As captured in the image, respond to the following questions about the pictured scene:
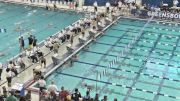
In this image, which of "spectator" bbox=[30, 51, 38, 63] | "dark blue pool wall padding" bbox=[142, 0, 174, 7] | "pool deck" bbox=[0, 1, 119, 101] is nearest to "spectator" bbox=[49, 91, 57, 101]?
"pool deck" bbox=[0, 1, 119, 101]

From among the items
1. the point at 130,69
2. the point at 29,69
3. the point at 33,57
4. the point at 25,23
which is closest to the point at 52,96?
the point at 29,69

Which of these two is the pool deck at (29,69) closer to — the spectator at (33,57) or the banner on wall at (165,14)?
the spectator at (33,57)

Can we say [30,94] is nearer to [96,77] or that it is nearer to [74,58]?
[96,77]

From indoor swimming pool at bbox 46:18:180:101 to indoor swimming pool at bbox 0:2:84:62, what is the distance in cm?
332

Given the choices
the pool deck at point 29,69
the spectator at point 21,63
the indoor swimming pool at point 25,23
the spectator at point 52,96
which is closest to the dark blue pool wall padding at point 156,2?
the indoor swimming pool at point 25,23

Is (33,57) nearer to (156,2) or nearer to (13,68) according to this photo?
(13,68)

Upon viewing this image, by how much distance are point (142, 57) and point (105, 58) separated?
192cm

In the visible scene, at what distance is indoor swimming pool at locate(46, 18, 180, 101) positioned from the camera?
1365 cm

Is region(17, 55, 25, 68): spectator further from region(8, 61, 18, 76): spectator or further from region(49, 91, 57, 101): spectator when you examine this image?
region(49, 91, 57, 101): spectator

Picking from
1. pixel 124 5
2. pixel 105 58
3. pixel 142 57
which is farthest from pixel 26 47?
pixel 124 5

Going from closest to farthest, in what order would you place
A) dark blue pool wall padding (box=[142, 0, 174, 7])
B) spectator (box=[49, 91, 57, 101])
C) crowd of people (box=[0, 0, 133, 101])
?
spectator (box=[49, 91, 57, 101]) < crowd of people (box=[0, 0, 133, 101]) < dark blue pool wall padding (box=[142, 0, 174, 7])

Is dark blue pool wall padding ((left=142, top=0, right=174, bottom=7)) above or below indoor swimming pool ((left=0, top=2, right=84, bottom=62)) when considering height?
above

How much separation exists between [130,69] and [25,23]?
9.37 metres

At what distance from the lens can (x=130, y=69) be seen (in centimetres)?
1570
